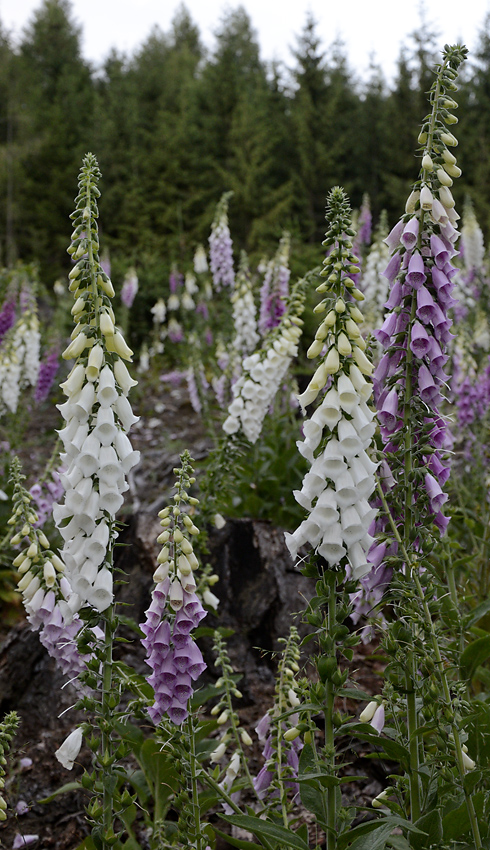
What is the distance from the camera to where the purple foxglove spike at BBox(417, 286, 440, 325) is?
215cm

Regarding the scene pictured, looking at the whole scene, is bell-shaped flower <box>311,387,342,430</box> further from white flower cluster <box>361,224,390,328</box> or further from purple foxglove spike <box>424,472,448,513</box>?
white flower cluster <box>361,224,390,328</box>

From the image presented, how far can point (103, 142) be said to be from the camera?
99.0ft

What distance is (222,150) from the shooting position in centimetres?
3017

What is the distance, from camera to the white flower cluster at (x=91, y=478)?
196cm

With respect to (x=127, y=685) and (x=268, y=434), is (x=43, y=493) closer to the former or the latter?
(x=268, y=434)

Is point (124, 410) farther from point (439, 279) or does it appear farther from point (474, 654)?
point (474, 654)

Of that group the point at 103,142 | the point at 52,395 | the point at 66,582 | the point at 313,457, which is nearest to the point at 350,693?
the point at 313,457

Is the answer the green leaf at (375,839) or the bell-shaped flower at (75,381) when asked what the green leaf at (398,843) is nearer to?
the green leaf at (375,839)

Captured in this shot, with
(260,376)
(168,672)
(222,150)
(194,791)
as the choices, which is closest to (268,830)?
(194,791)

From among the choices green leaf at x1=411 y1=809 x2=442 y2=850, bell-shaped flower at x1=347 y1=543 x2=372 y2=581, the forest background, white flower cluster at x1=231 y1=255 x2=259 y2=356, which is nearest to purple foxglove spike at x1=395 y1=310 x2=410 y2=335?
bell-shaped flower at x1=347 y1=543 x2=372 y2=581

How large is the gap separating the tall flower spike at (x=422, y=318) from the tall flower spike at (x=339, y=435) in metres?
0.30

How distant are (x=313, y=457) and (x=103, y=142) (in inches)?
1238

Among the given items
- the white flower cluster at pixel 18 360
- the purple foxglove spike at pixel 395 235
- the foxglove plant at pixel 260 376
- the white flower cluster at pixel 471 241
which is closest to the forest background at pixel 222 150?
the white flower cluster at pixel 471 241

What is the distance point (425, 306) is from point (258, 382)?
2215mm
